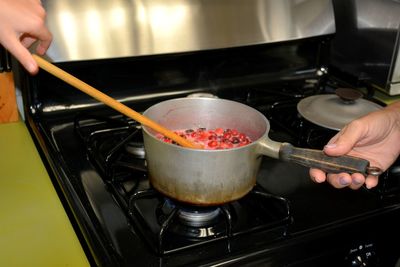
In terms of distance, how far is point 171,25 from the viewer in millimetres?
1047

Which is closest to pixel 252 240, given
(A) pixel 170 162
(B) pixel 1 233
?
(A) pixel 170 162

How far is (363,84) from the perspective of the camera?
126 centimetres

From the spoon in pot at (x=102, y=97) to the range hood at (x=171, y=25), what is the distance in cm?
30

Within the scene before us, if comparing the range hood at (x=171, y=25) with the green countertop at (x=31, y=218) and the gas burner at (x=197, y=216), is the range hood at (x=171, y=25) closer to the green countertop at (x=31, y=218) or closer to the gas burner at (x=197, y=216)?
the green countertop at (x=31, y=218)

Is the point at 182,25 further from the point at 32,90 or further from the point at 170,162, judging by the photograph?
the point at 170,162

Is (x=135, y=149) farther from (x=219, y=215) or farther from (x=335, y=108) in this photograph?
(x=335, y=108)

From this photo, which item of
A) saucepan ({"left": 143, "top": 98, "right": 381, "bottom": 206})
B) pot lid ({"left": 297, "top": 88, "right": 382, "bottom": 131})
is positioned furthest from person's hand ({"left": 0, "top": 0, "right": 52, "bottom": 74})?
pot lid ({"left": 297, "top": 88, "right": 382, "bottom": 131})

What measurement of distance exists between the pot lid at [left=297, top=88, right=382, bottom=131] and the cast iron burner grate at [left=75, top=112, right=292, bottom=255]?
0.25 metres

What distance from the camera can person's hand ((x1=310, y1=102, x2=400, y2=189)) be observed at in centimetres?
70

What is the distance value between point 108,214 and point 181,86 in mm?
467

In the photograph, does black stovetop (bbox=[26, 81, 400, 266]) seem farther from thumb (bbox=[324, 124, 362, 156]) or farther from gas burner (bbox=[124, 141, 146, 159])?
thumb (bbox=[324, 124, 362, 156])

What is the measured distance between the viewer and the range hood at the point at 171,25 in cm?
96

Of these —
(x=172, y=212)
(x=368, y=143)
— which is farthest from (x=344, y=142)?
(x=172, y=212)

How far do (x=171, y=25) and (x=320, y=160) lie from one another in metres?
0.53
